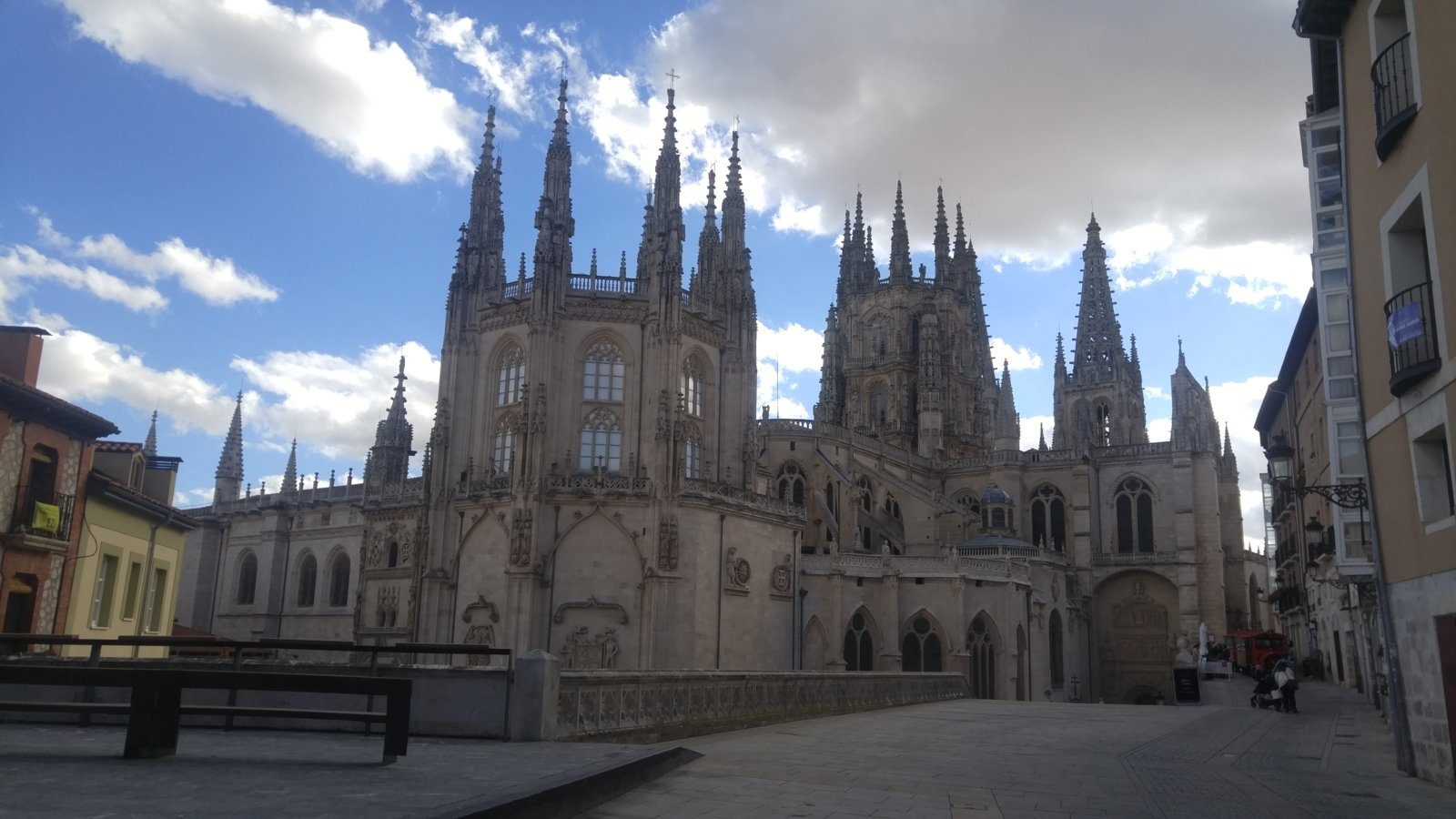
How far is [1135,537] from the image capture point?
61.8 meters

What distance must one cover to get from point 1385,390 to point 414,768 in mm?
13207

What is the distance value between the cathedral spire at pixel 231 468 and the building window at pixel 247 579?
578 cm

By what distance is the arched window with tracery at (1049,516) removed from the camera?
63.9 m

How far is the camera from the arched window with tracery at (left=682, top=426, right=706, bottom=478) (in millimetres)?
41312

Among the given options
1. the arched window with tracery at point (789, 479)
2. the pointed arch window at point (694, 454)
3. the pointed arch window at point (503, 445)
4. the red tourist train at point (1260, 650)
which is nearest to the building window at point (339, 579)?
the pointed arch window at point (503, 445)

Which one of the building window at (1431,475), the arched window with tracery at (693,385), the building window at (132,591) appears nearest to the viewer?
the building window at (1431,475)

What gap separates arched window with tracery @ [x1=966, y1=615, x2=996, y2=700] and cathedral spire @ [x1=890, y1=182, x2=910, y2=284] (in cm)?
3244

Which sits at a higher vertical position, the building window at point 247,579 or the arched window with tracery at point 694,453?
the arched window with tracery at point 694,453

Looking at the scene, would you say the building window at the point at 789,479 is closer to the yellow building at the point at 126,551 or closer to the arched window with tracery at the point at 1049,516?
the arched window with tracery at the point at 1049,516

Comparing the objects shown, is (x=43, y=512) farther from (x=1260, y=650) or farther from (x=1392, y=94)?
(x=1260, y=650)

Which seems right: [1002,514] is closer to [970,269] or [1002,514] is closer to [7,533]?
[970,269]

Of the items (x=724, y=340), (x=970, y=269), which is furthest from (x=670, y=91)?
(x=970, y=269)

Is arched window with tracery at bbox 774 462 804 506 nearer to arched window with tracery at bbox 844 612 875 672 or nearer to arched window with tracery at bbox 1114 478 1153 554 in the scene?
arched window with tracery at bbox 844 612 875 672

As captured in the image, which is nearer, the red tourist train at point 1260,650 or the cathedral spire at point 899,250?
the red tourist train at point 1260,650
